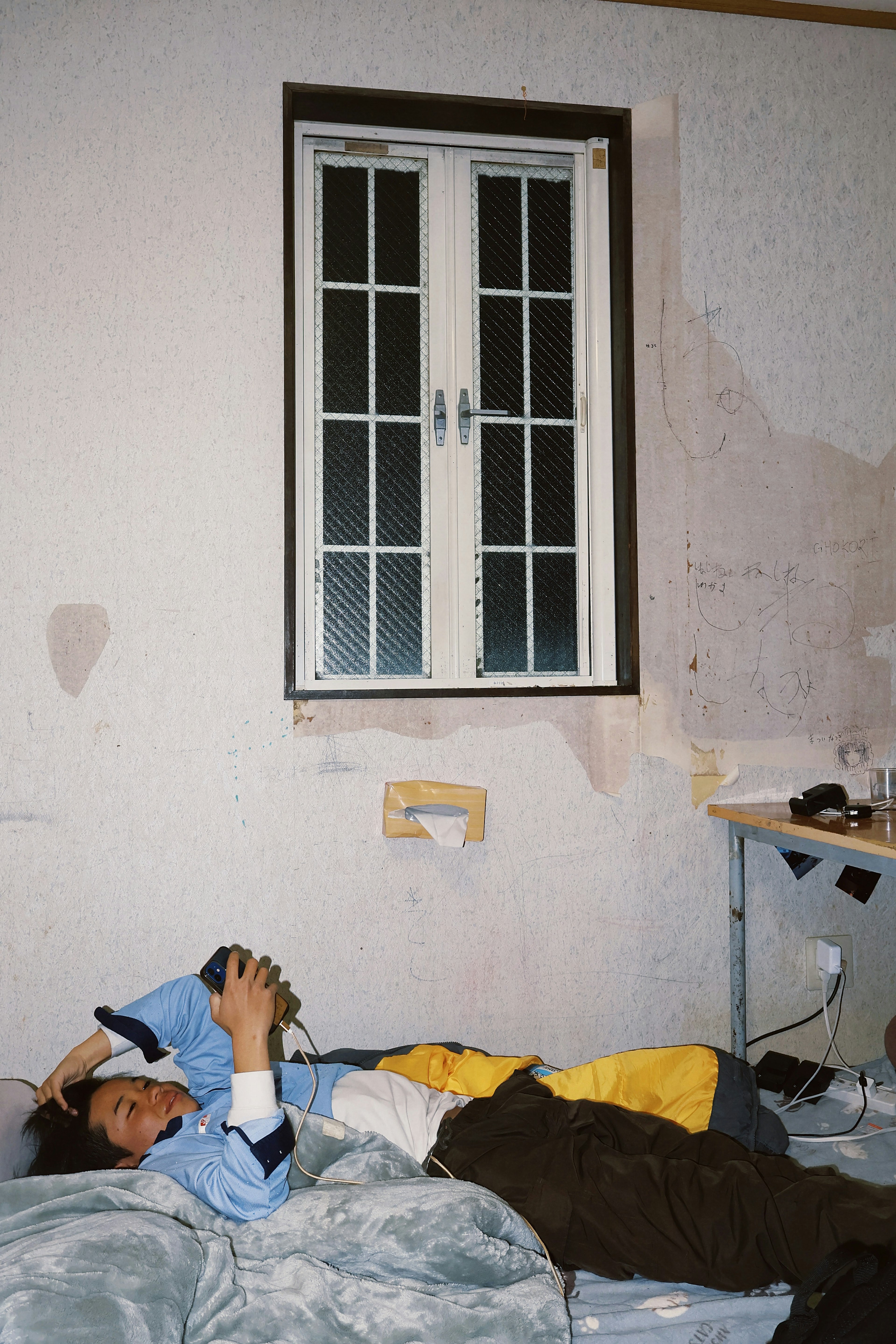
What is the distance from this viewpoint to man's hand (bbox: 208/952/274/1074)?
1414 millimetres

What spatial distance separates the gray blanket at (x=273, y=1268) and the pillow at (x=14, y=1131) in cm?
16

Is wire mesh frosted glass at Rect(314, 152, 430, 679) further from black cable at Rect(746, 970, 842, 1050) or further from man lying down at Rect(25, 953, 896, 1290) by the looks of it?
black cable at Rect(746, 970, 842, 1050)

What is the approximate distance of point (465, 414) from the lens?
2.17 metres

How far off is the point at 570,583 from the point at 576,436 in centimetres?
36

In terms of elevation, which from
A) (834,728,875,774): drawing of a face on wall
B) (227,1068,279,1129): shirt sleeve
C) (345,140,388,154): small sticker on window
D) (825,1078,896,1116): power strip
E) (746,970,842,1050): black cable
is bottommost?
(825,1078,896,1116): power strip

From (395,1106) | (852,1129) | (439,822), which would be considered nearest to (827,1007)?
(852,1129)

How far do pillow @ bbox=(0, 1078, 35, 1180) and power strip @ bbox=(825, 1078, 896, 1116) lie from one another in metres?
1.58

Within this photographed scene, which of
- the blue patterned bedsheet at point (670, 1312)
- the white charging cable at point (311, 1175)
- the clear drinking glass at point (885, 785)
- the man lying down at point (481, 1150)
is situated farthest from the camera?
the clear drinking glass at point (885, 785)

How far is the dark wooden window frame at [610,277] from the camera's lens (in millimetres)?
2029

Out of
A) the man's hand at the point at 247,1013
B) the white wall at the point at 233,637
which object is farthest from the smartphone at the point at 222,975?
the white wall at the point at 233,637

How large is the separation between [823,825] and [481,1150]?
0.88m

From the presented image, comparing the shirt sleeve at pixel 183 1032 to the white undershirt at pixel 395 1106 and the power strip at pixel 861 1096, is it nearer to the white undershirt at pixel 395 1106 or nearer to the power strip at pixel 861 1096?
the white undershirt at pixel 395 1106

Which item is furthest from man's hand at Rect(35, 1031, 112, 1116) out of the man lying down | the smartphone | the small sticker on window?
the small sticker on window

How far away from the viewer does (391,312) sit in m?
2.17
